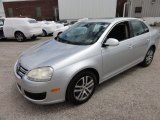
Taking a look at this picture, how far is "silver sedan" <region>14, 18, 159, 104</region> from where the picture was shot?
2.48m

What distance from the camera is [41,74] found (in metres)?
2.46

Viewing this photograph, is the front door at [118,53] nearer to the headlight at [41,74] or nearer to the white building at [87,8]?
the headlight at [41,74]

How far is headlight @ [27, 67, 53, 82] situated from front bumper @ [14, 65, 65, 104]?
62 millimetres

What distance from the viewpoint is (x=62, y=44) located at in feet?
10.8

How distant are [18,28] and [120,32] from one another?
796 cm

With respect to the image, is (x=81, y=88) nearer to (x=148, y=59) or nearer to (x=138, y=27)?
(x=138, y=27)

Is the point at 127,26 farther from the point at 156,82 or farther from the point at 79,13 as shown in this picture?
the point at 79,13

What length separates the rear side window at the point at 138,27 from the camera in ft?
12.7

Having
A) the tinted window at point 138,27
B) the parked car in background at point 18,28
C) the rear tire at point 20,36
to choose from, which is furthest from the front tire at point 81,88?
the rear tire at point 20,36

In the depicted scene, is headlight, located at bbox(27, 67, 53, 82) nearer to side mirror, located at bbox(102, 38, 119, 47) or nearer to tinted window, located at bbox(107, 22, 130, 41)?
side mirror, located at bbox(102, 38, 119, 47)

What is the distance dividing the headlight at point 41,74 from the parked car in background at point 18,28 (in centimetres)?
773

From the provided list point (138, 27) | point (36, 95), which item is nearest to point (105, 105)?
point (36, 95)

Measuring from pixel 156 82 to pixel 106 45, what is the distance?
167cm

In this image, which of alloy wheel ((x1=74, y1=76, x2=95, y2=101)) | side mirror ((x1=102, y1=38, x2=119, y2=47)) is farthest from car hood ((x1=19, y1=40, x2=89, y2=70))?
alloy wheel ((x1=74, y1=76, x2=95, y2=101))
